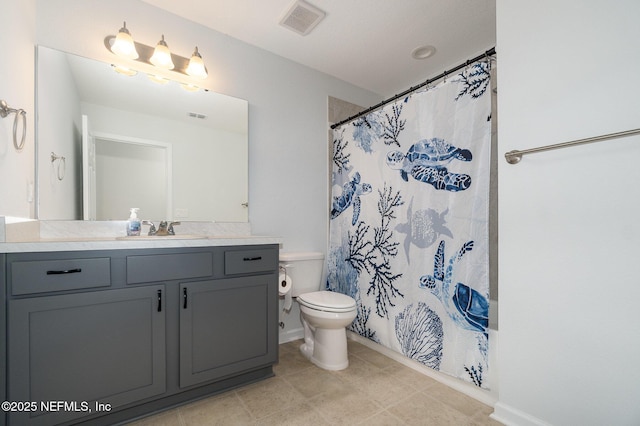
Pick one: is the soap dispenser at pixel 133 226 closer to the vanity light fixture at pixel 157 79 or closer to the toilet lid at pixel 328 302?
the vanity light fixture at pixel 157 79

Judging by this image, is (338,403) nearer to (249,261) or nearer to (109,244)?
(249,261)

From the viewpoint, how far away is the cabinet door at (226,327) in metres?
1.51

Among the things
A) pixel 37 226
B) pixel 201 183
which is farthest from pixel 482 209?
pixel 37 226

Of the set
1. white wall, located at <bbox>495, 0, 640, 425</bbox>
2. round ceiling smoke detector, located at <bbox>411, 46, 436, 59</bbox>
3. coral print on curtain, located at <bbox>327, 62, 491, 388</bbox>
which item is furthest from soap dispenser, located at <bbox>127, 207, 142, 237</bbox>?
round ceiling smoke detector, located at <bbox>411, 46, 436, 59</bbox>

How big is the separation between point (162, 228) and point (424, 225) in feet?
5.64

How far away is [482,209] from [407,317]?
89 centimetres

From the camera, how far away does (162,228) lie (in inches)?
74.0

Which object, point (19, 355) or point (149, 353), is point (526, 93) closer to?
point (149, 353)

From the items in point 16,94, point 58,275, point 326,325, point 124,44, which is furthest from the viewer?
point 326,325

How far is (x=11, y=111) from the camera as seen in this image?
1178 millimetres

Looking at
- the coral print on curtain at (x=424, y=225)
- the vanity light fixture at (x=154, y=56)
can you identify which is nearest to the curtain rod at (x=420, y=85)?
the coral print on curtain at (x=424, y=225)

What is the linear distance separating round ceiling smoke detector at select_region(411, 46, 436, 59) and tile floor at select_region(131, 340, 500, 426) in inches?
96.7

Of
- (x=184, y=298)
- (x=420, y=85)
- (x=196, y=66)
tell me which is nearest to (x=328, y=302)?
(x=184, y=298)

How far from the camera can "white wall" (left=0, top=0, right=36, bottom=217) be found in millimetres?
1174
